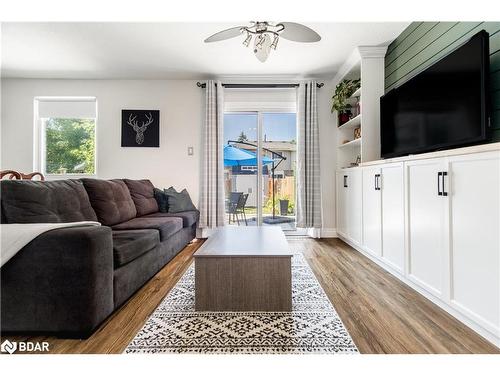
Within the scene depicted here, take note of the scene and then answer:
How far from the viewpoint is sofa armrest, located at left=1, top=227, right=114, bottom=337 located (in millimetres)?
1443

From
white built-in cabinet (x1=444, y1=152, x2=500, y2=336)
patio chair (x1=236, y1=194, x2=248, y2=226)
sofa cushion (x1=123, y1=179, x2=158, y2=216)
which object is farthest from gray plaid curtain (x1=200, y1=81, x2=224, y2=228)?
white built-in cabinet (x1=444, y1=152, x2=500, y2=336)

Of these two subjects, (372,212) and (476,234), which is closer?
(476,234)

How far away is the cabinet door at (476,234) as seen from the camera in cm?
141

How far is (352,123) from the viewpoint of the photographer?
3.93 meters

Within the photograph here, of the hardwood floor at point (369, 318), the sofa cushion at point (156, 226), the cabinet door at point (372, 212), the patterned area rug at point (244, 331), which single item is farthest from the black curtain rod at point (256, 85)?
the patterned area rug at point (244, 331)

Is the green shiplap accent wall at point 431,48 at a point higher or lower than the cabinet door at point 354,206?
higher

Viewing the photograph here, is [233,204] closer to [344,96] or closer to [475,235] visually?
[344,96]

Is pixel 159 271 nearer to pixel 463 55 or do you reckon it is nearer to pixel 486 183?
pixel 486 183

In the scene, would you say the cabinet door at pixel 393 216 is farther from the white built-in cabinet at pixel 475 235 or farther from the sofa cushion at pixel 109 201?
the sofa cushion at pixel 109 201

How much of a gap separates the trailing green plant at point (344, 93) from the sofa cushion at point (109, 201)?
126 inches

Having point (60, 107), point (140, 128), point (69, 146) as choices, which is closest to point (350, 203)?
point (140, 128)

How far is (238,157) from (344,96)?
1899 millimetres

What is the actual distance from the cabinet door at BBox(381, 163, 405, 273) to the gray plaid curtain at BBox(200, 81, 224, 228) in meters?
2.42

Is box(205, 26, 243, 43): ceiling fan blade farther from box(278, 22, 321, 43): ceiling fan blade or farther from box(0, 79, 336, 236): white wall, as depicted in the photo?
box(0, 79, 336, 236): white wall
